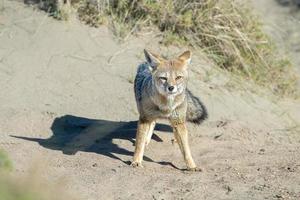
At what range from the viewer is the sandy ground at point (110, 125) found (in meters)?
7.16

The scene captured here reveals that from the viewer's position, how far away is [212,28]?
1136cm

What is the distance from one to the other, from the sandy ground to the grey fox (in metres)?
0.26

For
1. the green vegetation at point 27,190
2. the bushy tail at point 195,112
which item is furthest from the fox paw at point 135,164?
the green vegetation at point 27,190

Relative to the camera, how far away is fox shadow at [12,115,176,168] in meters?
8.58

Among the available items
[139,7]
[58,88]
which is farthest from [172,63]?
[139,7]

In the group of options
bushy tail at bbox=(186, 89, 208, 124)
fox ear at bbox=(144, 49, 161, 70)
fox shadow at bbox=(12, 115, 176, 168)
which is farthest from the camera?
bushy tail at bbox=(186, 89, 208, 124)

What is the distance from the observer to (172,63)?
7.76 metres

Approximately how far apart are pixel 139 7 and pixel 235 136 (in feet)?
8.72

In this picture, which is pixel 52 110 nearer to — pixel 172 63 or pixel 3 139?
pixel 3 139

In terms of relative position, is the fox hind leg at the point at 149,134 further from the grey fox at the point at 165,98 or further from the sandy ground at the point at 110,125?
the grey fox at the point at 165,98

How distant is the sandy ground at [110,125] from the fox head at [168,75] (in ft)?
2.69

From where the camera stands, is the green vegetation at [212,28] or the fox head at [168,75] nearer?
the fox head at [168,75]

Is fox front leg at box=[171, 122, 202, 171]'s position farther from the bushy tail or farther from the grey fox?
the bushy tail

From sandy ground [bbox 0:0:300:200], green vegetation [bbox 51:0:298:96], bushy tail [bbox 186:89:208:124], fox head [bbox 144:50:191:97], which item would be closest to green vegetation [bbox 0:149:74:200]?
sandy ground [bbox 0:0:300:200]
